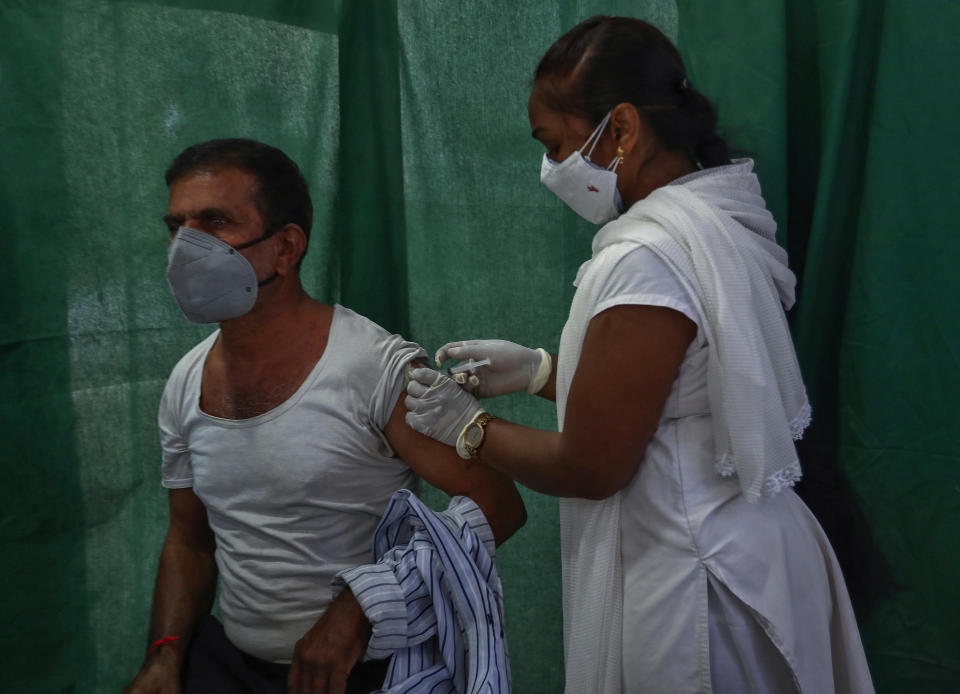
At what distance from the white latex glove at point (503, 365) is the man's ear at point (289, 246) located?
1.09 feet

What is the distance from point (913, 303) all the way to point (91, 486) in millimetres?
1863

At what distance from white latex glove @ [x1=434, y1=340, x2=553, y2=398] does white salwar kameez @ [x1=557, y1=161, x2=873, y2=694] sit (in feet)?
0.83

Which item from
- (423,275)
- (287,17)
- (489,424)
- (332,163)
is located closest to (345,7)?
(287,17)

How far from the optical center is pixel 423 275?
81.6 inches

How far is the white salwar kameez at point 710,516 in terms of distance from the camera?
4.13 ft

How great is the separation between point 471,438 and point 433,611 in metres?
0.30

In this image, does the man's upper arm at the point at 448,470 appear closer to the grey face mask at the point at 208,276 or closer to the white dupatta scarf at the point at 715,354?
the white dupatta scarf at the point at 715,354

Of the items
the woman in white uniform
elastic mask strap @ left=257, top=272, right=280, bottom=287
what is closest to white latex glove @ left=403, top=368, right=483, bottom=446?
the woman in white uniform

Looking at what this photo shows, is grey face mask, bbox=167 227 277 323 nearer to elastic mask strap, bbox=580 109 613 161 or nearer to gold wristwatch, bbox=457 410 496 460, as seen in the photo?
gold wristwatch, bbox=457 410 496 460

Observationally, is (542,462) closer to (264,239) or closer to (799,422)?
(799,422)

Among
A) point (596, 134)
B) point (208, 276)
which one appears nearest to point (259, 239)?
point (208, 276)

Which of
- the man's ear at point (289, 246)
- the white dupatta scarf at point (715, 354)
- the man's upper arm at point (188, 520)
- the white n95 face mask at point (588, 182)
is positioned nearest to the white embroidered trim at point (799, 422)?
the white dupatta scarf at point (715, 354)

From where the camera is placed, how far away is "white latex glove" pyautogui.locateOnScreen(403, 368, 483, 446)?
1438 millimetres

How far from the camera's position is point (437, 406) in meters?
1.44
